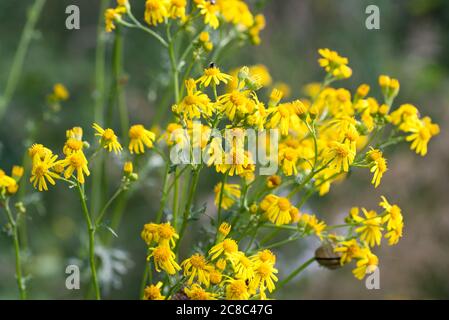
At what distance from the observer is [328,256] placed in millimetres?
1365

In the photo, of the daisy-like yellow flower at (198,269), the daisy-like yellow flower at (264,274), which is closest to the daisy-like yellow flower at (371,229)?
the daisy-like yellow flower at (264,274)

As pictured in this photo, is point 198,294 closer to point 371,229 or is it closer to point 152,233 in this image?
point 152,233

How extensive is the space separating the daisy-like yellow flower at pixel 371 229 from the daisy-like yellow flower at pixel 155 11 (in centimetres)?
60

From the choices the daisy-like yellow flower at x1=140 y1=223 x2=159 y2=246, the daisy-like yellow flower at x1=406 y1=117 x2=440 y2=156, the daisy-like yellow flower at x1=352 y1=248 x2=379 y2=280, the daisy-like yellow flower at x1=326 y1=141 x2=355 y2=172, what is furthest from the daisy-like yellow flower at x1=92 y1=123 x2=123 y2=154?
the daisy-like yellow flower at x1=406 y1=117 x2=440 y2=156

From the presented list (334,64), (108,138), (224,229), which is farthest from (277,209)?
(334,64)

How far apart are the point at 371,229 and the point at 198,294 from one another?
411mm

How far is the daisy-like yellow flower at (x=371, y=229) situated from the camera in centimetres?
135

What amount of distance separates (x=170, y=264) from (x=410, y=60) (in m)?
3.37

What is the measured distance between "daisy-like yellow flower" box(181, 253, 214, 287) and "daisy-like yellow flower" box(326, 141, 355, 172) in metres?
0.30

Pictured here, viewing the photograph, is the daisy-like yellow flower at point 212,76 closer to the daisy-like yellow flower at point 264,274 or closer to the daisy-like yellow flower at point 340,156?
the daisy-like yellow flower at point 340,156

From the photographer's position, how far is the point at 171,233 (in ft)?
3.98

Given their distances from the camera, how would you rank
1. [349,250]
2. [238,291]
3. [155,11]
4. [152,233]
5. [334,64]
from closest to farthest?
[238,291]
[152,233]
[349,250]
[155,11]
[334,64]
